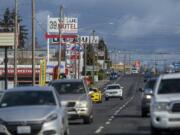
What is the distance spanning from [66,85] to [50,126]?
521 inches

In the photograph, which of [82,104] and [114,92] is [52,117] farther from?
[114,92]

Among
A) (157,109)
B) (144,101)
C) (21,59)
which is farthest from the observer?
(21,59)

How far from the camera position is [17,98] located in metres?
20.4

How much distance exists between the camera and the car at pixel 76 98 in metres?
31.0

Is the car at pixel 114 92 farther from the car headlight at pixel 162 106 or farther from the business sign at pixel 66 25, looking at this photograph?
the car headlight at pixel 162 106

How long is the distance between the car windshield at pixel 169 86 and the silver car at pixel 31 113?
3597 millimetres

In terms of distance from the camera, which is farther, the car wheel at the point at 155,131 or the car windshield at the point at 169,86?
the car windshield at the point at 169,86

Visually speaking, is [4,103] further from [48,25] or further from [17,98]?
[48,25]

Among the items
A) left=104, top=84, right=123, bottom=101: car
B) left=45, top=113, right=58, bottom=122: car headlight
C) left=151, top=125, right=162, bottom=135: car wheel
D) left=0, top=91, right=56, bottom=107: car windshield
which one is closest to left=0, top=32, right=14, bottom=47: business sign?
left=104, top=84, right=123, bottom=101: car

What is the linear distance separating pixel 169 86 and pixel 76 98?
8699mm

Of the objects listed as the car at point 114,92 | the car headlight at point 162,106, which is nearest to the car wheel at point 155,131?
the car headlight at point 162,106

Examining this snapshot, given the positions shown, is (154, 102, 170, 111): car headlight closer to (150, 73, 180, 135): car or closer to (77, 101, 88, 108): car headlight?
(150, 73, 180, 135): car

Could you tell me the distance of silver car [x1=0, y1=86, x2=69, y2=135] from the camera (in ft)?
61.7

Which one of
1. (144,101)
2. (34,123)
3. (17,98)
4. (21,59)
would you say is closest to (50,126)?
(34,123)
